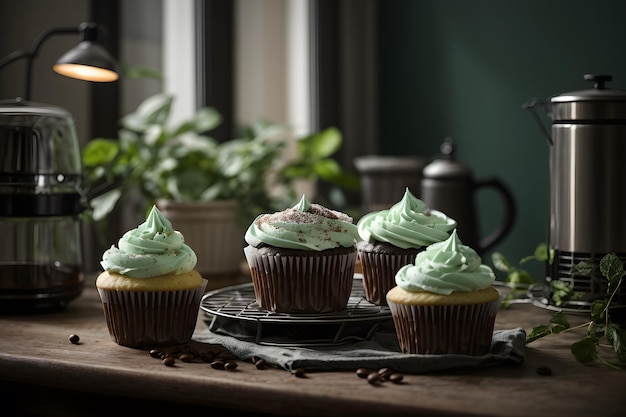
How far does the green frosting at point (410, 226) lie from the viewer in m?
1.59

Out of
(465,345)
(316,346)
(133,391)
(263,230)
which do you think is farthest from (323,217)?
(133,391)

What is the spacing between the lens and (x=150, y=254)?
57.5 inches

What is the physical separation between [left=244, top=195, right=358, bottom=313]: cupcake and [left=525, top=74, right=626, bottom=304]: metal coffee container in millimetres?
461

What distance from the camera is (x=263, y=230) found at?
1540 mm

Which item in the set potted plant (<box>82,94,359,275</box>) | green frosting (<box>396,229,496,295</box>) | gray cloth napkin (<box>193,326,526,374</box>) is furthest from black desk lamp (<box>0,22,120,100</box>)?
green frosting (<box>396,229,496,295</box>)

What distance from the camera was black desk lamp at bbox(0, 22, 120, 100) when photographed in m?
1.94

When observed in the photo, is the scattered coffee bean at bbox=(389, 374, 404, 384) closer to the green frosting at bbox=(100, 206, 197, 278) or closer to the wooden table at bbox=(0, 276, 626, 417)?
the wooden table at bbox=(0, 276, 626, 417)

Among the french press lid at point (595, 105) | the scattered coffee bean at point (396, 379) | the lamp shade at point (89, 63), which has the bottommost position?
the scattered coffee bean at point (396, 379)

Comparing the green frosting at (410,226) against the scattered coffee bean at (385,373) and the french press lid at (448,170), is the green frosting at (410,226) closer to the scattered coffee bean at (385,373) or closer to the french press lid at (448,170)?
the scattered coffee bean at (385,373)

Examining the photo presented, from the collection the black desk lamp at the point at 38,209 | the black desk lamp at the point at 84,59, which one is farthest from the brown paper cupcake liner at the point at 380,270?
the black desk lamp at the point at 84,59

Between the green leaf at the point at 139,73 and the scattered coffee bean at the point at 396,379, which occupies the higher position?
the green leaf at the point at 139,73

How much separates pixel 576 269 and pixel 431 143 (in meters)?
2.53

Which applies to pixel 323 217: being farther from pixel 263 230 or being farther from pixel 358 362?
pixel 358 362

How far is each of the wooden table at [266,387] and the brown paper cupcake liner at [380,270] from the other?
0.27 meters
